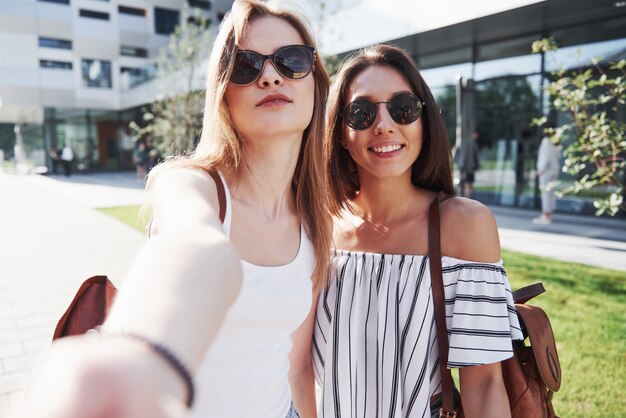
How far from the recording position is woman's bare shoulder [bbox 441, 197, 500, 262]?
5.18ft

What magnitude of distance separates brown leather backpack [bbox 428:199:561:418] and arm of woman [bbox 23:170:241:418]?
1005 mm

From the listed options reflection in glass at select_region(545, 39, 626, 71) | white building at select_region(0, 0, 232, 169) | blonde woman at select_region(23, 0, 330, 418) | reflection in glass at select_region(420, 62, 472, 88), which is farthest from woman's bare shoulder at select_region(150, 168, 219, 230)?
white building at select_region(0, 0, 232, 169)

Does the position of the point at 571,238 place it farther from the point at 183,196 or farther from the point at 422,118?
the point at 183,196

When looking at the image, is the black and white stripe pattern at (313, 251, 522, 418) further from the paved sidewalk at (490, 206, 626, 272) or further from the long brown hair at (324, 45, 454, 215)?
the paved sidewalk at (490, 206, 626, 272)

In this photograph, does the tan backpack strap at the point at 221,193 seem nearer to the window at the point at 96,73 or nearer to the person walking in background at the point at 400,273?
the person walking in background at the point at 400,273

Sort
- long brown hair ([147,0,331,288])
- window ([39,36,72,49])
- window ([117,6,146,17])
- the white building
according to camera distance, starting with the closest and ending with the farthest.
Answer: long brown hair ([147,0,331,288]), the white building, window ([39,36,72,49]), window ([117,6,146,17])

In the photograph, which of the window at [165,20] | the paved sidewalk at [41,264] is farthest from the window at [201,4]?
the paved sidewalk at [41,264]

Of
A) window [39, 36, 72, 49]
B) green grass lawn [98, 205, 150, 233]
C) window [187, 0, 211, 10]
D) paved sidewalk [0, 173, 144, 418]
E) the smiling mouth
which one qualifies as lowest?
paved sidewalk [0, 173, 144, 418]

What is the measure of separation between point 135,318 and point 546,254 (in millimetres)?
7373

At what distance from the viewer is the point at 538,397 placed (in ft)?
5.27

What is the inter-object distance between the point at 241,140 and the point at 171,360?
1.10m

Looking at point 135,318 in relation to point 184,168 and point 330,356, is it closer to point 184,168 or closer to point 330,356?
point 184,168

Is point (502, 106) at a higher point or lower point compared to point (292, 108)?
higher

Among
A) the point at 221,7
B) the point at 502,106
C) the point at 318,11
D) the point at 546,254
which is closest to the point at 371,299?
the point at 546,254
